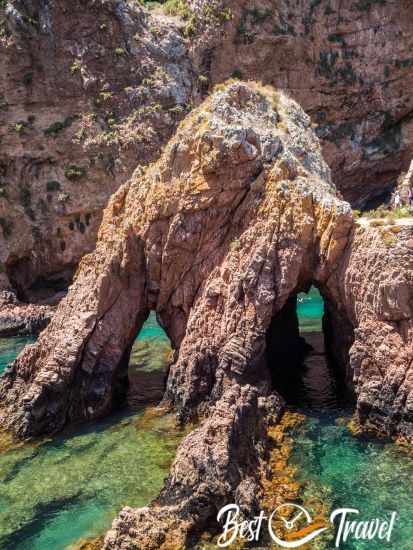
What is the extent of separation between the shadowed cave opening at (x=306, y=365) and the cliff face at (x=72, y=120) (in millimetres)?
27279

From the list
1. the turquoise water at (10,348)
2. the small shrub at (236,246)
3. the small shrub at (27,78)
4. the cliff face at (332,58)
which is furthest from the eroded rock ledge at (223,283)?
the cliff face at (332,58)

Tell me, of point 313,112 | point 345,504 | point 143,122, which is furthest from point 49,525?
point 313,112

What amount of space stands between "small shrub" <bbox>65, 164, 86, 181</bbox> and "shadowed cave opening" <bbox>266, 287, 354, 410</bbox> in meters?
28.2

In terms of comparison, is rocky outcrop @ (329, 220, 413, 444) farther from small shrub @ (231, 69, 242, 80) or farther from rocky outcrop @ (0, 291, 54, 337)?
small shrub @ (231, 69, 242, 80)

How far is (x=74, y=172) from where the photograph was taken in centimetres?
4834

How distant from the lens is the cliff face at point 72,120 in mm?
47344

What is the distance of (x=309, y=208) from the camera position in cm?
1831

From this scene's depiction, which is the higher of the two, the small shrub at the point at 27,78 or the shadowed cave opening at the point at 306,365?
the small shrub at the point at 27,78

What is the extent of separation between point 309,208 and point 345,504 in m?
9.76

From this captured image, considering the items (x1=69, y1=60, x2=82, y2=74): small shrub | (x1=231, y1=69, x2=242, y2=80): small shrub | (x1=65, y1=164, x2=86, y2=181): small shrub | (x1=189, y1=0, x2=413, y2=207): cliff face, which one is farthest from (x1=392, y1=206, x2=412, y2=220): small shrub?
(x1=69, y1=60, x2=82, y2=74): small shrub

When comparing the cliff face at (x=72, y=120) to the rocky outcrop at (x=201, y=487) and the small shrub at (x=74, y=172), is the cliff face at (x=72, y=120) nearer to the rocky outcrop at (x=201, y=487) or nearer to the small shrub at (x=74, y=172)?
the small shrub at (x=74, y=172)

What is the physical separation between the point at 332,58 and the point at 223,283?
4149 centimetres

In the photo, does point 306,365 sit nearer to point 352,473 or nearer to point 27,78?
point 352,473

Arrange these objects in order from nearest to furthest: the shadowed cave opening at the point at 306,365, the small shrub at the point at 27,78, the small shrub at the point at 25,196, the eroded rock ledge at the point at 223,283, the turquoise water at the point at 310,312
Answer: the eroded rock ledge at the point at 223,283
the shadowed cave opening at the point at 306,365
the turquoise water at the point at 310,312
the small shrub at the point at 27,78
the small shrub at the point at 25,196
